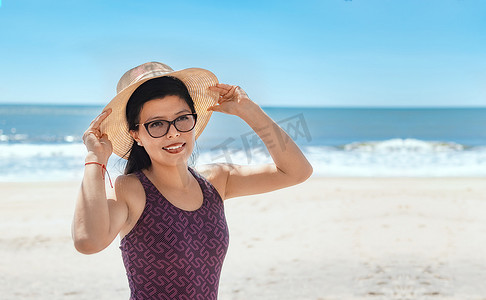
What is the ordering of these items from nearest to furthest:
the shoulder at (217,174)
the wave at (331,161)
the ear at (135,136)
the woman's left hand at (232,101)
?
the ear at (135,136), the shoulder at (217,174), the woman's left hand at (232,101), the wave at (331,161)

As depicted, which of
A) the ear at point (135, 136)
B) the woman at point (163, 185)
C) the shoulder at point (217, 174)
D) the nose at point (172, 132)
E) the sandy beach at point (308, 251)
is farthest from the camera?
the sandy beach at point (308, 251)

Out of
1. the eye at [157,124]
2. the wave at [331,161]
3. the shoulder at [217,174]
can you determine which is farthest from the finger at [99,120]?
the wave at [331,161]

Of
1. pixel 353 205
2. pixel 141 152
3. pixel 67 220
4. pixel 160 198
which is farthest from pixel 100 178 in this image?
pixel 353 205

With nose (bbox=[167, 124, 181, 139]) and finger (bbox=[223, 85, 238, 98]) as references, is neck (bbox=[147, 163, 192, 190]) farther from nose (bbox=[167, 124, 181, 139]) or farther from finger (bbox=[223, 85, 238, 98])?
finger (bbox=[223, 85, 238, 98])

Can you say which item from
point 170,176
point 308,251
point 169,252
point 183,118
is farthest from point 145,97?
point 308,251

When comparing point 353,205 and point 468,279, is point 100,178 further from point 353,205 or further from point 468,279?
point 353,205

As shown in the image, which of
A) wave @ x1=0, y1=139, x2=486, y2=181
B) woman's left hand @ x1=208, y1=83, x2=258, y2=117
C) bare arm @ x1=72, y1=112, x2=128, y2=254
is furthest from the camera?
wave @ x1=0, y1=139, x2=486, y2=181

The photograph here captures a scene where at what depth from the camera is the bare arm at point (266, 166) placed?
2270 millimetres

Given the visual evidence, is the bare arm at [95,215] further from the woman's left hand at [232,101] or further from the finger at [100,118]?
the woman's left hand at [232,101]

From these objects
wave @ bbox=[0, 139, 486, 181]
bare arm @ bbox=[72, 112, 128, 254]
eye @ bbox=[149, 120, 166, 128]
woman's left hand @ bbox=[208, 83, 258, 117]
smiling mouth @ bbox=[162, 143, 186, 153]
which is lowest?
wave @ bbox=[0, 139, 486, 181]

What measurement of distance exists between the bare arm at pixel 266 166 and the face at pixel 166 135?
0.32 meters

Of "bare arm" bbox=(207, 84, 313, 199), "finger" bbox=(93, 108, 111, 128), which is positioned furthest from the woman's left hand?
"finger" bbox=(93, 108, 111, 128)

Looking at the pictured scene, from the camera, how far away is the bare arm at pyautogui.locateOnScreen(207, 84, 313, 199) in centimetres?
227

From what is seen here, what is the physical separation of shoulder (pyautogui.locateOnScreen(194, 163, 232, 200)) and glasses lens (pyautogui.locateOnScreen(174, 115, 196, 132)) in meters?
0.31
